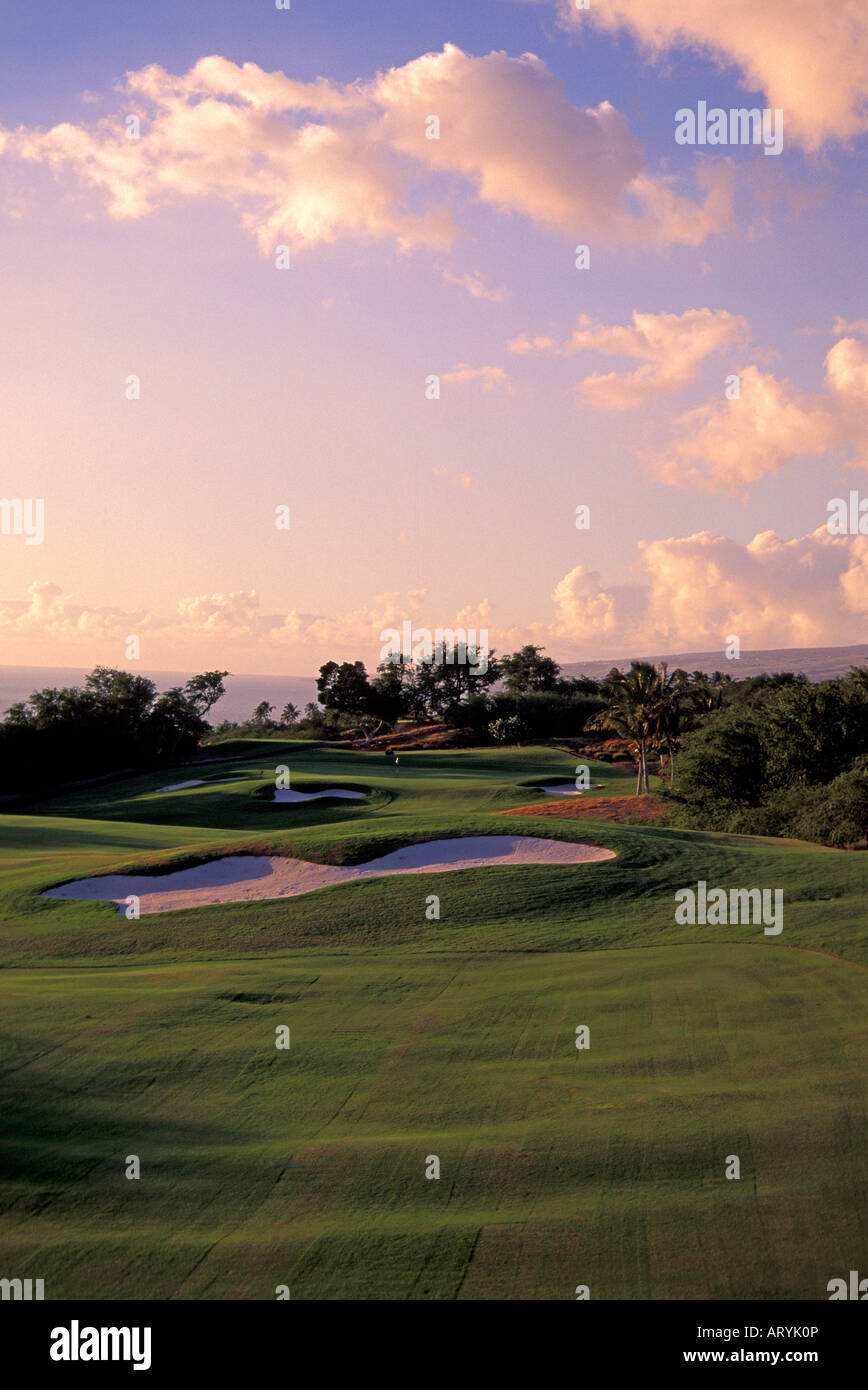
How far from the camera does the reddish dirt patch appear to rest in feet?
124

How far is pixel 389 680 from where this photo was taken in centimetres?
8681

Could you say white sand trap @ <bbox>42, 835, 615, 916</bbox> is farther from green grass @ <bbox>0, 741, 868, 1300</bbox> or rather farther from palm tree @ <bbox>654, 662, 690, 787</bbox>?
palm tree @ <bbox>654, 662, 690, 787</bbox>

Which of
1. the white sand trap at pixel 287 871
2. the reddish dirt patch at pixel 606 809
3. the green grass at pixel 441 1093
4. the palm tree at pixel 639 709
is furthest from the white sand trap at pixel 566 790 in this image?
the green grass at pixel 441 1093

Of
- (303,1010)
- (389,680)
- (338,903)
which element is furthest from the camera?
(389,680)

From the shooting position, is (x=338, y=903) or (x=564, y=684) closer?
(x=338, y=903)

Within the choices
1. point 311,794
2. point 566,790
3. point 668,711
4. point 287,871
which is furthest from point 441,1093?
point 668,711

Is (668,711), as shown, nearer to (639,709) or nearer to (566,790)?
(639,709)

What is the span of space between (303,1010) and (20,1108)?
430 cm

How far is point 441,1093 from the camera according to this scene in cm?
1021

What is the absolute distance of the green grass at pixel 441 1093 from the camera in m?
7.10

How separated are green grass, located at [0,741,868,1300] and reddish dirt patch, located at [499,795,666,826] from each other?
16.8 m

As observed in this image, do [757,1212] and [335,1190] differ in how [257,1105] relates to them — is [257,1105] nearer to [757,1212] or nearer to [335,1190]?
[335,1190]

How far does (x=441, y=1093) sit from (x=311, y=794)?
3549 centimetres
